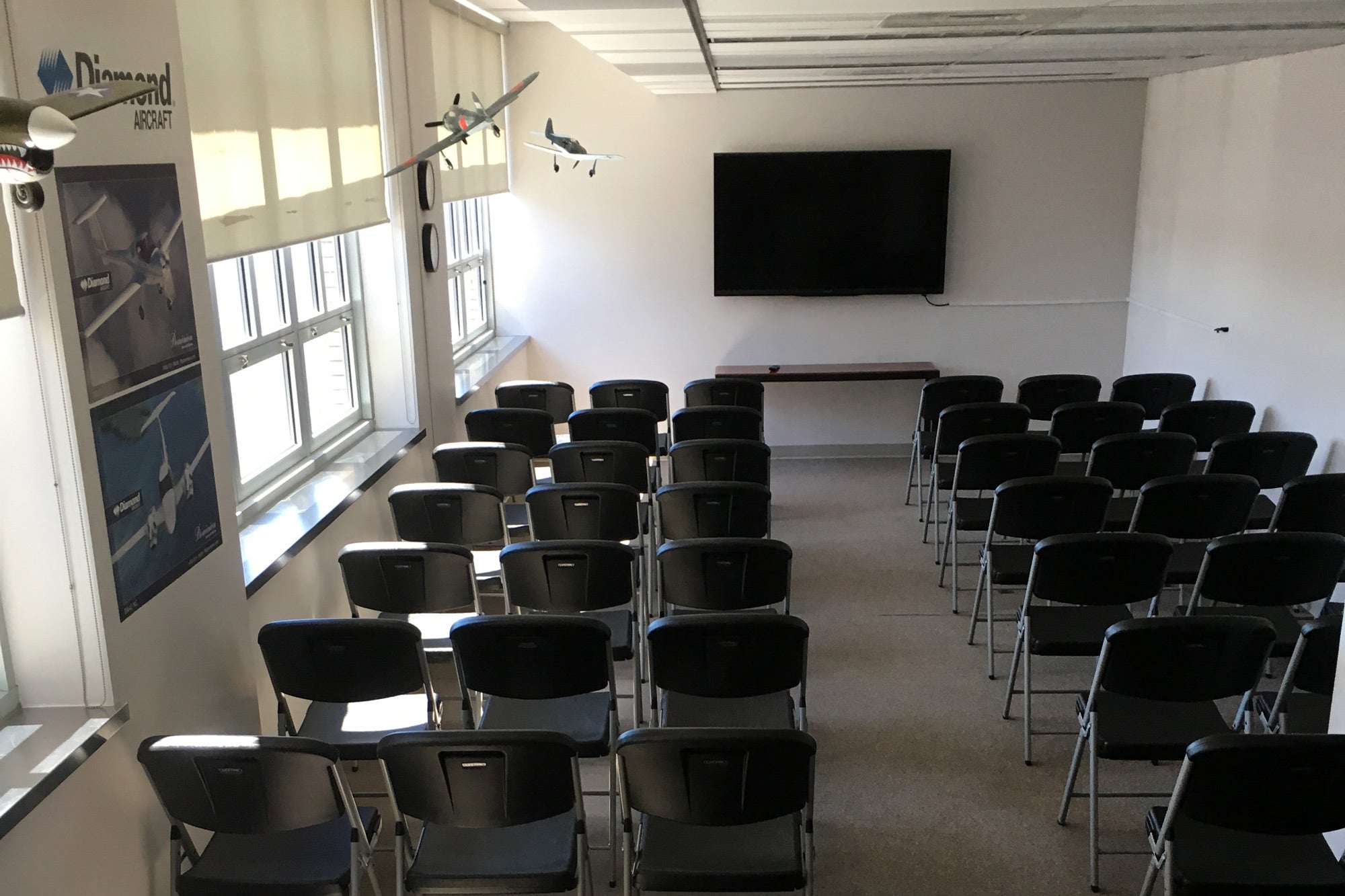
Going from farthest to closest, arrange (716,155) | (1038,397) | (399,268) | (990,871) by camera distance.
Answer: (716,155), (1038,397), (399,268), (990,871)

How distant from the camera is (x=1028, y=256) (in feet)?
30.1

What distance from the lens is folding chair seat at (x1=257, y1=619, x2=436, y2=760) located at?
3.44 metres

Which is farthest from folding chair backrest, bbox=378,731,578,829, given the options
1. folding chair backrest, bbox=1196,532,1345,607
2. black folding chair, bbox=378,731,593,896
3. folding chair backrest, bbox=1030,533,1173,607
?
folding chair backrest, bbox=1196,532,1345,607

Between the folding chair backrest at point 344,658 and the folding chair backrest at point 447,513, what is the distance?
1.48 m

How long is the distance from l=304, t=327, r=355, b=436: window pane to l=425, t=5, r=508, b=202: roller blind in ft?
4.42

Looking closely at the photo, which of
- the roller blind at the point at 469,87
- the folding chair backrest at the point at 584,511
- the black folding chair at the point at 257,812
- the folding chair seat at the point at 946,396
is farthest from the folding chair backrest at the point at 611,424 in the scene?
the black folding chair at the point at 257,812

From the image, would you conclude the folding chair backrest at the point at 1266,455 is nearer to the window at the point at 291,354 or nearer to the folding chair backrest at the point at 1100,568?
the folding chair backrest at the point at 1100,568

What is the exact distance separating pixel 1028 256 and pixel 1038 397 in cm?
191

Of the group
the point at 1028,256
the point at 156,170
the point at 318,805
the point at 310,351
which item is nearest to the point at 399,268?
the point at 310,351

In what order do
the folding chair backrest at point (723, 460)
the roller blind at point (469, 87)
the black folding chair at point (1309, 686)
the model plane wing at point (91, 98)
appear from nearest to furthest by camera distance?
1. the model plane wing at point (91, 98)
2. the black folding chair at point (1309, 686)
3. the folding chair backrest at point (723, 460)
4. the roller blind at point (469, 87)

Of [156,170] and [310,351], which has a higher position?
[156,170]

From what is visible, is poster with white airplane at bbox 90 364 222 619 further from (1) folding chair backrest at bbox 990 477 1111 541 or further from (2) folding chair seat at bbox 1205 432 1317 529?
(2) folding chair seat at bbox 1205 432 1317 529

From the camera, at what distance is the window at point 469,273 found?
8.59 m

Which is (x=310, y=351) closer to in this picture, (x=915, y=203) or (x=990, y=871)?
(x=990, y=871)
